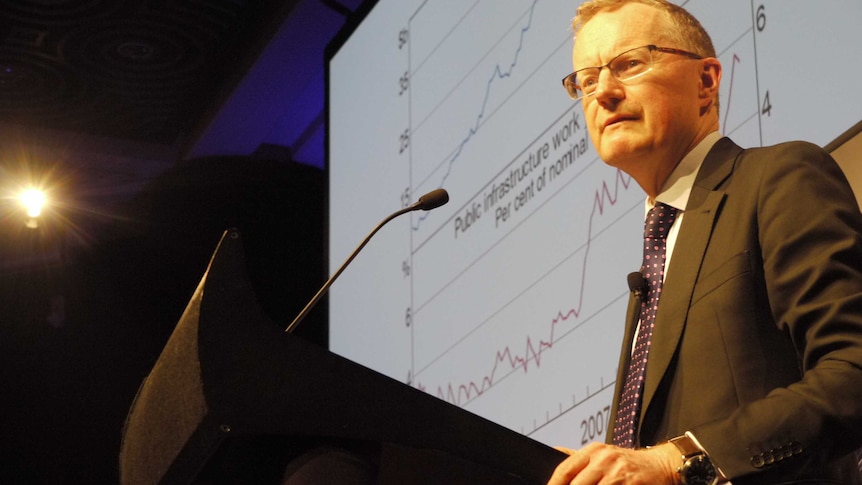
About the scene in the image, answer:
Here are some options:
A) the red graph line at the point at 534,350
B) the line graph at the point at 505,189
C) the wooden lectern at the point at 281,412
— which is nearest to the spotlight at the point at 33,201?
the line graph at the point at 505,189

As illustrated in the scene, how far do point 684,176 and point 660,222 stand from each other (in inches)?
3.4

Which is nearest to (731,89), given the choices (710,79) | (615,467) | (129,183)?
(710,79)

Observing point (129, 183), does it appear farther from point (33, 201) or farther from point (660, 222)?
point (660, 222)

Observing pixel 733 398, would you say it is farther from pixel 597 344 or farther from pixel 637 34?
pixel 597 344

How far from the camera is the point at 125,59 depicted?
5.40m

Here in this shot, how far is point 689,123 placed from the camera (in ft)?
6.10

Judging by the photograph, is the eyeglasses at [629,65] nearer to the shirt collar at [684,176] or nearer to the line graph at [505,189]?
the shirt collar at [684,176]

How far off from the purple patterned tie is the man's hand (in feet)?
0.99

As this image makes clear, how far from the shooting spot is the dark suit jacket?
50.9 inches

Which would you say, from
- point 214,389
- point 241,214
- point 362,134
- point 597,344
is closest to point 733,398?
point 214,389

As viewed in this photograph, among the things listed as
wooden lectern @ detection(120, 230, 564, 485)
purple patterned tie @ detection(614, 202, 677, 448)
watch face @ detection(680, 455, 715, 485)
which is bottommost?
watch face @ detection(680, 455, 715, 485)

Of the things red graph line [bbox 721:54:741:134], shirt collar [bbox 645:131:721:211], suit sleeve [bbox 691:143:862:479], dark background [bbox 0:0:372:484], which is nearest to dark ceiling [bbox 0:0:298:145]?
dark background [bbox 0:0:372:484]

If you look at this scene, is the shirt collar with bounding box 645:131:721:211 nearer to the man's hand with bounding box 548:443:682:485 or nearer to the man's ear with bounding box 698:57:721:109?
the man's ear with bounding box 698:57:721:109

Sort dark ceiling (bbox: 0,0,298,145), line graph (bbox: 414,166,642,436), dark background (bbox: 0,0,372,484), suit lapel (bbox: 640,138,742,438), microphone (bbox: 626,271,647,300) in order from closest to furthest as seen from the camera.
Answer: suit lapel (bbox: 640,138,742,438)
microphone (bbox: 626,271,647,300)
line graph (bbox: 414,166,642,436)
dark ceiling (bbox: 0,0,298,145)
dark background (bbox: 0,0,372,484)
